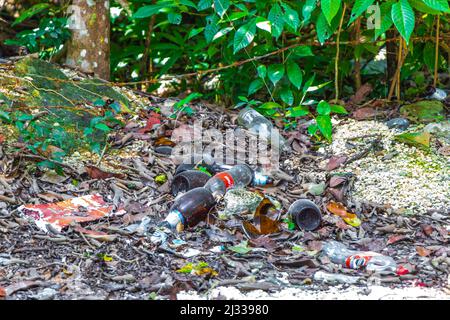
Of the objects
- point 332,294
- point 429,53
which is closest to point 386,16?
point 429,53

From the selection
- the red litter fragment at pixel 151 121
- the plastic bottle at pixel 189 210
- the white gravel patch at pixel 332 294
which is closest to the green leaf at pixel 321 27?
the red litter fragment at pixel 151 121

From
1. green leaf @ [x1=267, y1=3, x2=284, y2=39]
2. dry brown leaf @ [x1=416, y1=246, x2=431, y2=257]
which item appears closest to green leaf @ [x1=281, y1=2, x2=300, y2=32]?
green leaf @ [x1=267, y1=3, x2=284, y2=39]

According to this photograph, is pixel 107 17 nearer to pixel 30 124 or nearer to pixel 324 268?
pixel 30 124

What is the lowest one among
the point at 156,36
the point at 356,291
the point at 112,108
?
the point at 356,291

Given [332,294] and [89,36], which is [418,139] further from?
[89,36]

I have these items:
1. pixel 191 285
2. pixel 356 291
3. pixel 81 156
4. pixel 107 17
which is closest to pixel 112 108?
pixel 81 156

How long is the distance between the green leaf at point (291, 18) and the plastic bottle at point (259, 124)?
19.6 inches

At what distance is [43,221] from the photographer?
2.91 meters

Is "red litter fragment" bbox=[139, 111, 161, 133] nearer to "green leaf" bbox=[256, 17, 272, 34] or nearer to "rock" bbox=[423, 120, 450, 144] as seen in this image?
"green leaf" bbox=[256, 17, 272, 34]

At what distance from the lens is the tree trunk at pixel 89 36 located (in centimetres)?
421

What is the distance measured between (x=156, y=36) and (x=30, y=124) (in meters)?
1.72

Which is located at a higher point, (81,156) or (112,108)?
(112,108)

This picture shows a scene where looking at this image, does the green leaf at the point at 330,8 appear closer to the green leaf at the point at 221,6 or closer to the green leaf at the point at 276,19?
the green leaf at the point at 276,19

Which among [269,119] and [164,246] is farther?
[269,119]
